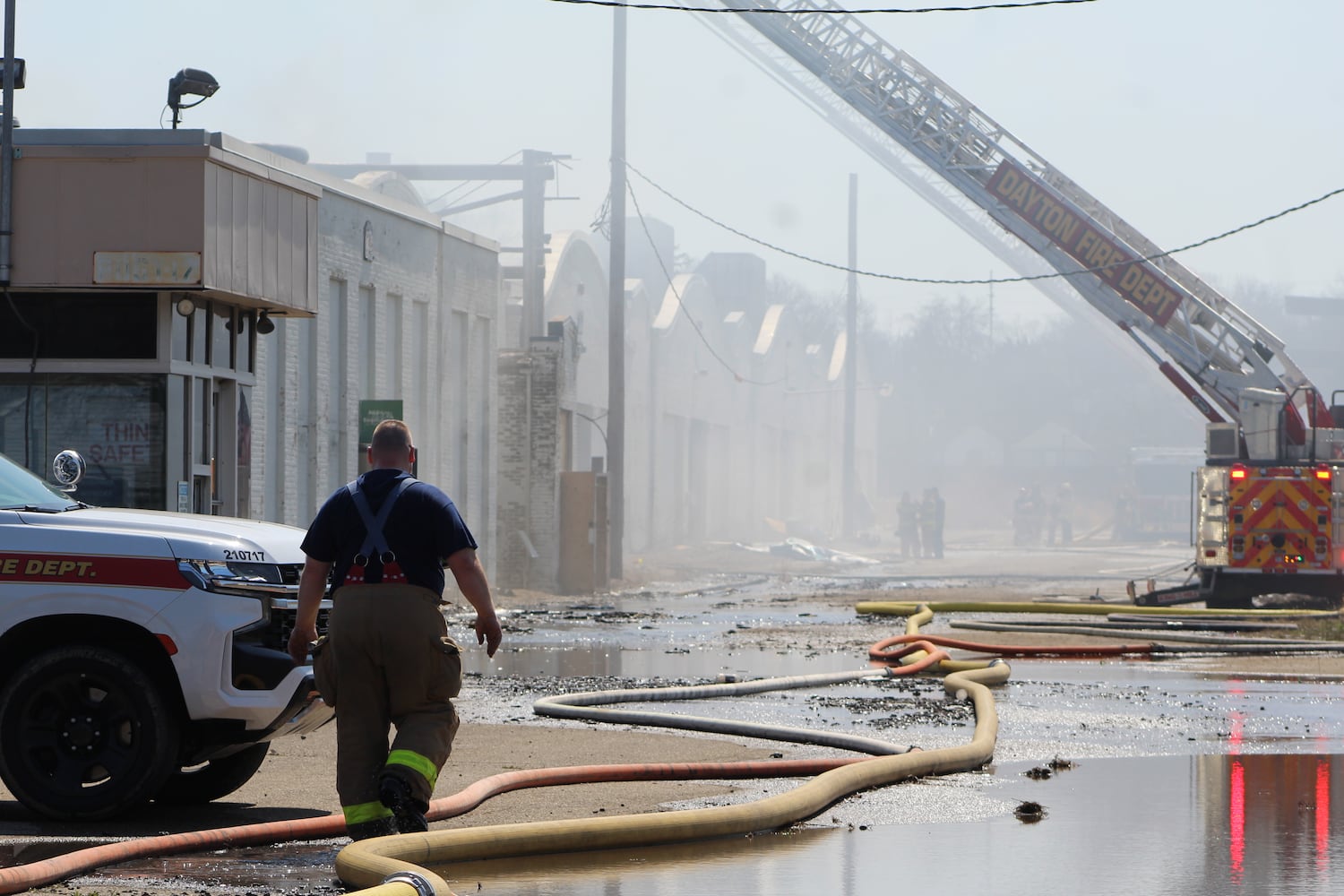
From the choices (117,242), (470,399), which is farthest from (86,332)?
(470,399)

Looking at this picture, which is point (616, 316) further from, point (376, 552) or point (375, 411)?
point (376, 552)

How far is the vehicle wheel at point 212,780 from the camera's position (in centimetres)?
841

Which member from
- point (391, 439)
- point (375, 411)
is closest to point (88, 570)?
point (391, 439)

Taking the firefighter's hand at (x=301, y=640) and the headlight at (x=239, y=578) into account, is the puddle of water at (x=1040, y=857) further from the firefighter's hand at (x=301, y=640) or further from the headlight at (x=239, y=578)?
the headlight at (x=239, y=578)

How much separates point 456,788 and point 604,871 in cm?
199

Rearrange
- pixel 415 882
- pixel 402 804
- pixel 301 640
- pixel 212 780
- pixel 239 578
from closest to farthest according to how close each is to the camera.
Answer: pixel 415 882, pixel 402 804, pixel 301 640, pixel 239 578, pixel 212 780

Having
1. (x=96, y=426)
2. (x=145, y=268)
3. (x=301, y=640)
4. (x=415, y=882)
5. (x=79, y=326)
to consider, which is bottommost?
(x=415, y=882)

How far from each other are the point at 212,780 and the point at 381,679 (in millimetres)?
2070

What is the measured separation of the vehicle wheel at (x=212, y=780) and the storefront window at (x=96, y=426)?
5599 mm

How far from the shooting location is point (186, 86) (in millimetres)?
15125

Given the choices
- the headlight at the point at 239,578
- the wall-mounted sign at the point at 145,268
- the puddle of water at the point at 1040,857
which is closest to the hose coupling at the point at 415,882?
the puddle of water at the point at 1040,857

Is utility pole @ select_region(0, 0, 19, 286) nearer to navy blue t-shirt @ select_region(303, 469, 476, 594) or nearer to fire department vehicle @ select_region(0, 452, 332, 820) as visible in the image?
fire department vehicle @ select_region(0, 452, 332, 820)

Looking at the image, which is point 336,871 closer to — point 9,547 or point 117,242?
point 9,547

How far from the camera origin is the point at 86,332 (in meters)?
13.7
